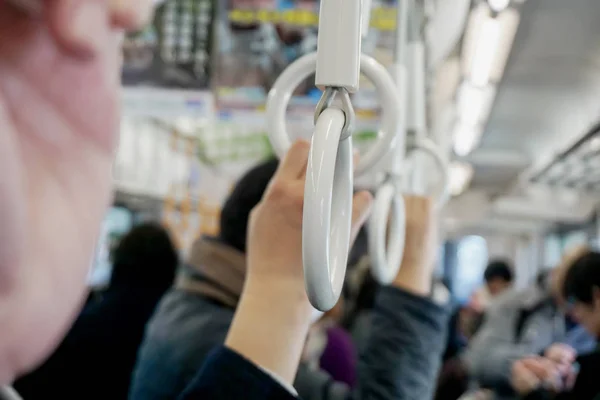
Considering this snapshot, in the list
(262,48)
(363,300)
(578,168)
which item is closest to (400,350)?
(363,300)

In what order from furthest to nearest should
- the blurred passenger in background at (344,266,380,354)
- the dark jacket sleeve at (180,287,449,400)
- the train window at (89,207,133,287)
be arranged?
the train window at (89,207,133,287) < the blurred passenger in background at (344,266,380,354) < the dark jacket sleeve at (180,287,449,400)

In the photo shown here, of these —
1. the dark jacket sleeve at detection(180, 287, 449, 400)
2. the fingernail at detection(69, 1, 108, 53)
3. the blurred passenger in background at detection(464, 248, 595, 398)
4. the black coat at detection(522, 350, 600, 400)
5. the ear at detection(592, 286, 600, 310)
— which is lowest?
the blurred passenger in background at detection(464, 248, 595, 398)

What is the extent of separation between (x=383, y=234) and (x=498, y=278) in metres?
3.90

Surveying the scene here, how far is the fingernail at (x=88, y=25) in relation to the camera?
20cm

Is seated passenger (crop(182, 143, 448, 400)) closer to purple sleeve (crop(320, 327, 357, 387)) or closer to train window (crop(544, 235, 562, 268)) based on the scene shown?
purple sleeve (crop(320, 327, 357, 387))

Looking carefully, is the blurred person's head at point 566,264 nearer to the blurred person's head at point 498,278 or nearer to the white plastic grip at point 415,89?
the white plastic grip at point 415,89

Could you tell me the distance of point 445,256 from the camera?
42.4ft

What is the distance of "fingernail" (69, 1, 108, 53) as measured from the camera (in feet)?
0.64

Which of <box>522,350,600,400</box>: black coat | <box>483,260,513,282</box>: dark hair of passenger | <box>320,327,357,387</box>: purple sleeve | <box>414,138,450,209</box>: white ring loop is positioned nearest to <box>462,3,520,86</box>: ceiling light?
<box>483,260,513,282</box>: dark hair of passenger

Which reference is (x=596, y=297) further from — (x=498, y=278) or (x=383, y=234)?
(x=498, y=278)

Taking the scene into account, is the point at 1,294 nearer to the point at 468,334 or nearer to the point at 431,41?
the point at 431,41

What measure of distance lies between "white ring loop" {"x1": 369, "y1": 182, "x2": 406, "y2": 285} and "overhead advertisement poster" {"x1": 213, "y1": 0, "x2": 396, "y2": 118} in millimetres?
1179

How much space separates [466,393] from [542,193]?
5.85 meters

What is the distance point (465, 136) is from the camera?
5.45 meters
